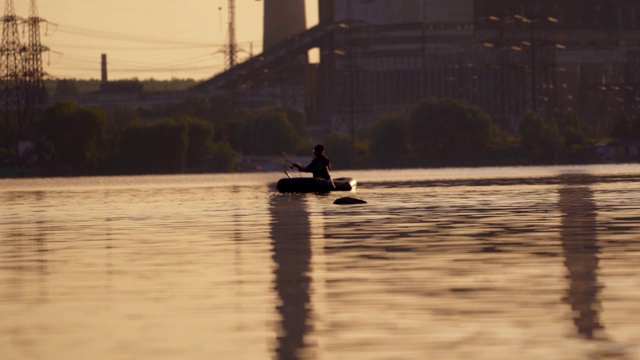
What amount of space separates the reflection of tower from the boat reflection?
3649 millimetres

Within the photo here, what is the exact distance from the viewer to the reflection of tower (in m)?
21.2

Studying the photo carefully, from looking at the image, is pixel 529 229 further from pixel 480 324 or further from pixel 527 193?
pixel 527 193

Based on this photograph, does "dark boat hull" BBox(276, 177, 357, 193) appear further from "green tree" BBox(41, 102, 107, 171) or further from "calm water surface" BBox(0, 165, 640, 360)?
"green tree" BBox(41, 102, 107, 171)

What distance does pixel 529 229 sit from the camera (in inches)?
1693

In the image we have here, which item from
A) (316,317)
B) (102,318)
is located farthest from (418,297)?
(102,318)

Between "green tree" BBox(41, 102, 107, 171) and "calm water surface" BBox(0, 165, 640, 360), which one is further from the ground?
"green tree" BBox(41, 102, 107, 171)

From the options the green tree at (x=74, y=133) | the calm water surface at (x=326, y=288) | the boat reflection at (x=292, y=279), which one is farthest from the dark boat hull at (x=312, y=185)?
the green tree at (x=74, y=133)

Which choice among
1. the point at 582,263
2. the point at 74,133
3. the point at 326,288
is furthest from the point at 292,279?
the point at 74,133

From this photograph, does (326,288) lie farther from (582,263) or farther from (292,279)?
(582,263)

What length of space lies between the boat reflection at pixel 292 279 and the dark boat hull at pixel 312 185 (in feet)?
54.8

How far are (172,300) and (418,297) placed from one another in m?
3.79

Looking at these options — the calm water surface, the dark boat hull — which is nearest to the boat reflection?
the calm water surface

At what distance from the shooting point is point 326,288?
85.6 feet

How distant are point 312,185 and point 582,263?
140 feet
